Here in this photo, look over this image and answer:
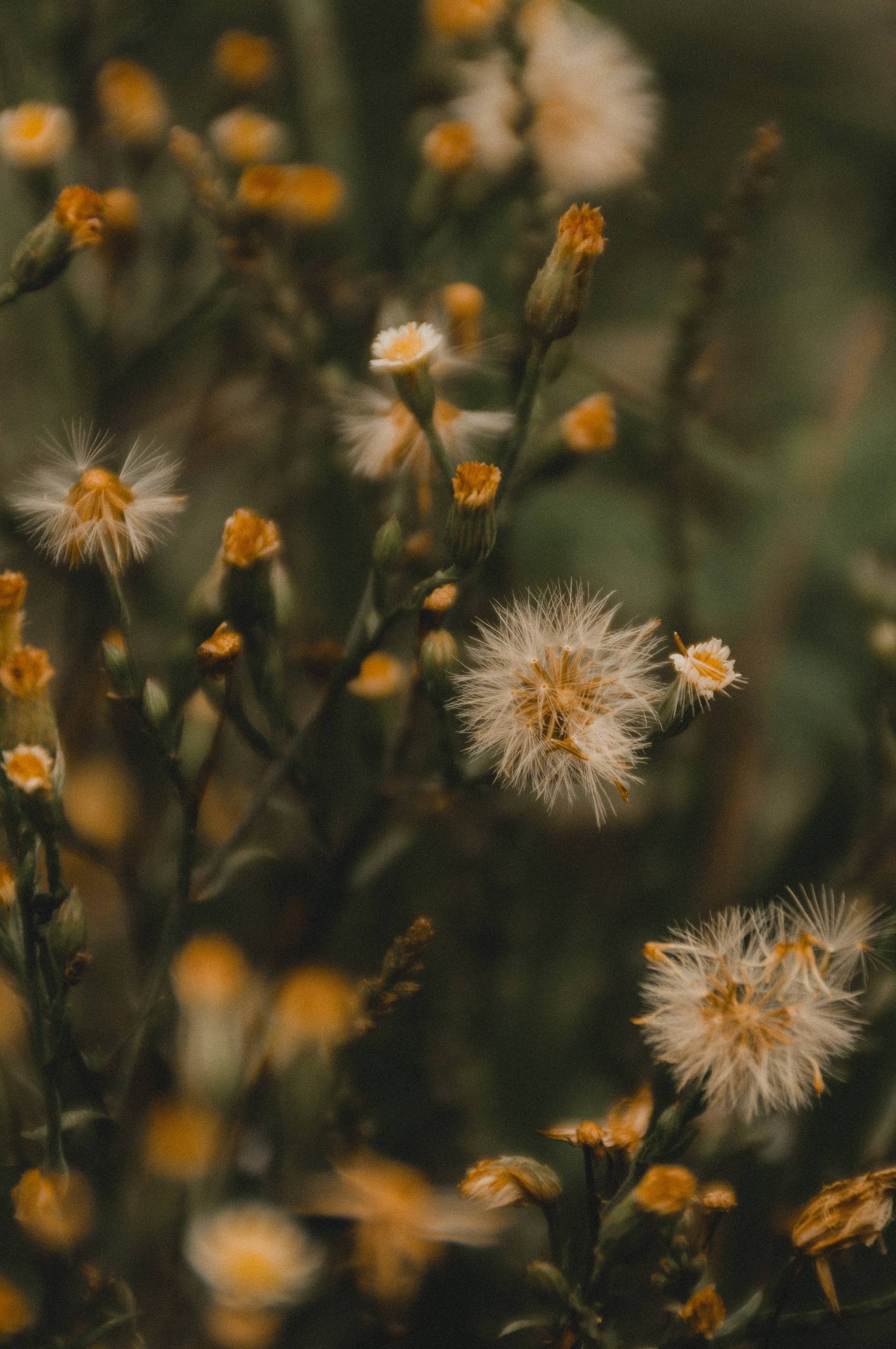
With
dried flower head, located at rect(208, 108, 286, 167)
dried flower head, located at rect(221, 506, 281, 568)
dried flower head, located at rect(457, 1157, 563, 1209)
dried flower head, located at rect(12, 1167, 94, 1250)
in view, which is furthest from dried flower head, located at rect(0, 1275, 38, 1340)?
dried flower head, located at rect(208, 108, 286, 167)

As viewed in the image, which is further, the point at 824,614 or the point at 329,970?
the point at 824,614

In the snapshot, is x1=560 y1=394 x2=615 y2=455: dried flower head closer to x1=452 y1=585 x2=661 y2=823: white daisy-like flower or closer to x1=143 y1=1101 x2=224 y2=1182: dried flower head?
x1=452 y1=585 x2=661 y2=823: white daisy-like flower

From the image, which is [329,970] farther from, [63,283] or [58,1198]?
[63,283]

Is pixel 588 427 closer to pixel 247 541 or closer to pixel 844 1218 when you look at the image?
pixel 247 541

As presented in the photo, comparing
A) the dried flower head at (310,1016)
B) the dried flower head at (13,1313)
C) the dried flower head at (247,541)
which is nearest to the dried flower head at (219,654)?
the dried flower head at (247,541)

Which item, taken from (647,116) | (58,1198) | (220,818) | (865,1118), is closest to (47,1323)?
(58,1198)

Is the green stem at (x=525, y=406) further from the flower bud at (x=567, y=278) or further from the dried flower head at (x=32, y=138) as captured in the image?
the dried flower head at (x=32, y=138)

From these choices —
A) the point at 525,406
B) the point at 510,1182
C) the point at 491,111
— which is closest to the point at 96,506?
the point at 525,406
